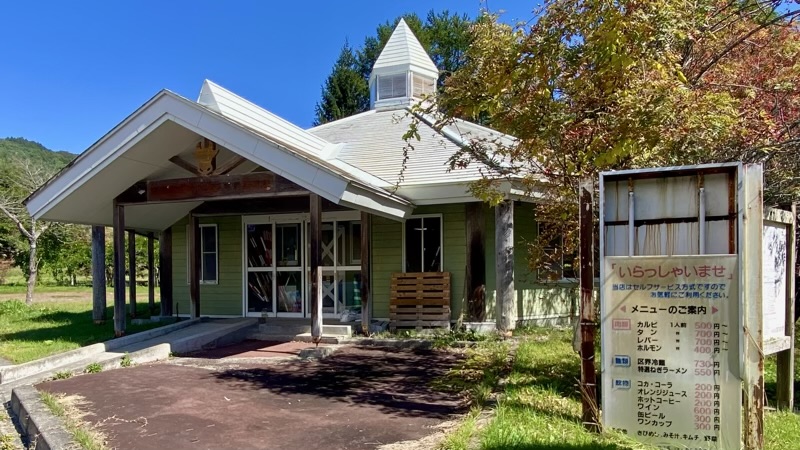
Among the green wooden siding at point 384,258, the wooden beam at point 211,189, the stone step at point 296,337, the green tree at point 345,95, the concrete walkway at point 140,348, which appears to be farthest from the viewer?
the green tree at point 345,95

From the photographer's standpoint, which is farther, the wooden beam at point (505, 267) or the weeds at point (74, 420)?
the wooden beam at point (505, 267)

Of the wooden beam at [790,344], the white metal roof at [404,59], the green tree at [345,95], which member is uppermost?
the green tree at [345,95]

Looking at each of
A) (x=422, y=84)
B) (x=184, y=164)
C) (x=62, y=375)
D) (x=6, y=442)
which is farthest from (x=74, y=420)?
(x=422, y=84)

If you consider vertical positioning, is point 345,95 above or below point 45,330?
above

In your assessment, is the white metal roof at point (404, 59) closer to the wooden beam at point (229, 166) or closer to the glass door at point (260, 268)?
the glass door at point (260, 268)

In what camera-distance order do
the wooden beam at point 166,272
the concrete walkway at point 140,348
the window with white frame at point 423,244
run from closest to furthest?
1. the concrete walkway at point 140,348
2. the window with white frame at point 423,244
3. the wooden beam at point 166,272

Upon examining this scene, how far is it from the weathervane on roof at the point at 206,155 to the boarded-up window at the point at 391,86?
8.19m

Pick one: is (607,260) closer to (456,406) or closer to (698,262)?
(698,262)

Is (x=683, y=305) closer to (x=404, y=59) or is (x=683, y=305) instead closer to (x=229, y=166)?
(x=229, y=166)

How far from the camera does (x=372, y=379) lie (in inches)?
306

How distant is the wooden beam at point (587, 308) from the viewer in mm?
5012

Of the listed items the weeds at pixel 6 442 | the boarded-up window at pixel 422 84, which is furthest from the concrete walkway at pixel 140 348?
the boarded-up window at pixel 422 84

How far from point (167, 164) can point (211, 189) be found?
139 centimetres

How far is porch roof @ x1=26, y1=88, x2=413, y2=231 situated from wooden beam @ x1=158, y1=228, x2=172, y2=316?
2.43 meters
